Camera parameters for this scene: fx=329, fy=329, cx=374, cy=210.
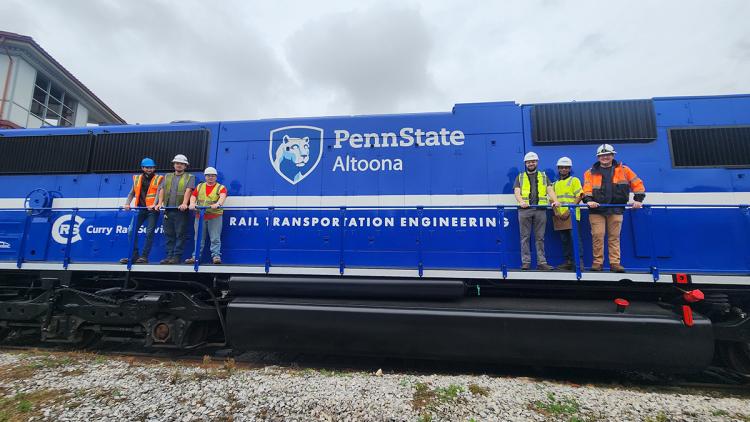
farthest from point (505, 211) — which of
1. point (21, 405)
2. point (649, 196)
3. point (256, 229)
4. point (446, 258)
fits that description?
point (21, 405)

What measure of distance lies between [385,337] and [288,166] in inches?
116

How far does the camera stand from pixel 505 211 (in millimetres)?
4512

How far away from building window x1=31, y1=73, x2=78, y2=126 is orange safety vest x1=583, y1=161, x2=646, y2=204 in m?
16.2

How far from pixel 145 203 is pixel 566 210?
19.6 ft

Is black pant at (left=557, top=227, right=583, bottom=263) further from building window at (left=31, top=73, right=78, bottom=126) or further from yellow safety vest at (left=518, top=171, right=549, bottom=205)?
building window at (left=31, top=73, right=78, bottom=126)

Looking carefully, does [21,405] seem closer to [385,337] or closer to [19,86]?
[385,337]

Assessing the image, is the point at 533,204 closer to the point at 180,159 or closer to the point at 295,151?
the point at 295,151

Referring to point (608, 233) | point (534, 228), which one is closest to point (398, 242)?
point (534, 228)

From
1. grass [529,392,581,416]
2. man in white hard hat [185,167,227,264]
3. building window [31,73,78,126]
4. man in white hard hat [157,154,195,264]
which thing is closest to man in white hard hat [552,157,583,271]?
grass [529,392,581,416]

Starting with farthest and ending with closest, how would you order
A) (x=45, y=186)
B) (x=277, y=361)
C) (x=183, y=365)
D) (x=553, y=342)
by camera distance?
1. (x=45, y=186)
2. (x=277, y=361)
3. (x=183, y=365)
4. (x=553, y=342)

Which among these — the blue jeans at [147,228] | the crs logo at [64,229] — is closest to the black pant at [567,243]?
the blue jeans at [147,228]


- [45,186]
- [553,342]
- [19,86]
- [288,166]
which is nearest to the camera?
[553,342]

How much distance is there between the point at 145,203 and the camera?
497cm

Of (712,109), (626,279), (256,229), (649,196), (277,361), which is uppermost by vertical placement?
(712,109)
